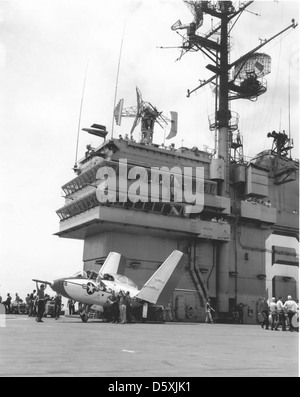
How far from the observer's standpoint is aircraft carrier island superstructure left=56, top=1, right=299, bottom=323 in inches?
1462

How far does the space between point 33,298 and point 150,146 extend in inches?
653

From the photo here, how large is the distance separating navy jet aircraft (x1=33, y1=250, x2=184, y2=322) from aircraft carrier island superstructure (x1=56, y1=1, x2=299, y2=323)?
288 inches

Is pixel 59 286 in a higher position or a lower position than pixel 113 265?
lower

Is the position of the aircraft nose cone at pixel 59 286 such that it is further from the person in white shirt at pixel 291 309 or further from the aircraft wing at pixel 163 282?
the person in white shirt at pixel 291 309

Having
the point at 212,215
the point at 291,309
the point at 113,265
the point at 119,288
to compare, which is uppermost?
the point at 212,215

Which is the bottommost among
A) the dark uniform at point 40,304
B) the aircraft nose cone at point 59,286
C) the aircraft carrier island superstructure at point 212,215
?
the dark uniform at point 40,304

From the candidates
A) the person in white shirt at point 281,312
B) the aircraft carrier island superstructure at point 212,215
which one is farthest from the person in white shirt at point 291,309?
the aircraft carrier island superstructure at point 212,215

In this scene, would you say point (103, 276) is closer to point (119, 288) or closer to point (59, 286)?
point (119, 288)

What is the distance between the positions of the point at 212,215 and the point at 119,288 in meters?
17.4

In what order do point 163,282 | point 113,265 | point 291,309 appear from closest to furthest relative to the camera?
point 291,309
point 163,282
point 113,265

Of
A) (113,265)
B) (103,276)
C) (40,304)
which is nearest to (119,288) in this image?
(103,276)

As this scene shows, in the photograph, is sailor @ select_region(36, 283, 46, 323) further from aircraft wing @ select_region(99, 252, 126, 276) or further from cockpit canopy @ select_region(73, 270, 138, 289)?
aircraft wing @ select_region(99, 252, 126, 276)

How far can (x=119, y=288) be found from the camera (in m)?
26.4

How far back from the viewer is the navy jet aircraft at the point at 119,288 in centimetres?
2486
